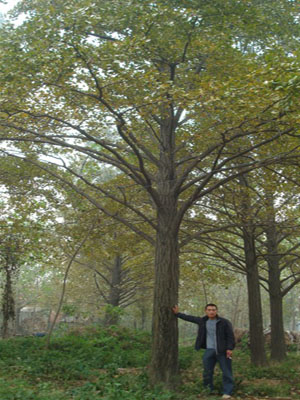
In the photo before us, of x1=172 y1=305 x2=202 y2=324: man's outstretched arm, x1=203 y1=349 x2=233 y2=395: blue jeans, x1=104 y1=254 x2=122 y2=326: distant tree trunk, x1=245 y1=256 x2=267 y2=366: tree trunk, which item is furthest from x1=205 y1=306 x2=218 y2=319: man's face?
x1=104 y1=254 x2=122 y2=326: distant tree trunk

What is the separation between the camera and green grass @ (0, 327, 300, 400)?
6516mm

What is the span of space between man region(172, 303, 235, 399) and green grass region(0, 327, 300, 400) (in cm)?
44

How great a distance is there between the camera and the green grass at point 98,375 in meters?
6.52

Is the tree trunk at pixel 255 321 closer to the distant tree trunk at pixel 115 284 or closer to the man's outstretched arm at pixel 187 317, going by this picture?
the man's outstretched arm at pixel 187 317

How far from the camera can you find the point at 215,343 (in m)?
7.44

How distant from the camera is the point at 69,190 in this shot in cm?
1249

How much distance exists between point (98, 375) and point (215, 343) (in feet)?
9.26

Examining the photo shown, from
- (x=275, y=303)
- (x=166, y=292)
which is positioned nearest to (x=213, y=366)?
(x=166, y=292)

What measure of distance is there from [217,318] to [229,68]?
528cm

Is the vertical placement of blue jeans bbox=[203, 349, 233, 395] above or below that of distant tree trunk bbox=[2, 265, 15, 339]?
below

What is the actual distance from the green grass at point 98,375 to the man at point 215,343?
44 centimetres

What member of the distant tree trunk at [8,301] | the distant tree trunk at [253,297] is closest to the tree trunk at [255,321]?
the distant tree trunk at [253,297]

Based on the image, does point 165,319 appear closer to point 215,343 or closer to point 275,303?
point 215,343

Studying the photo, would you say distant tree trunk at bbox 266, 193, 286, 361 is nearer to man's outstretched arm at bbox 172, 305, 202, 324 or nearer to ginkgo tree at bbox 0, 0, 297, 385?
ginkgo tree at bbox 0, 0, 297, 385
